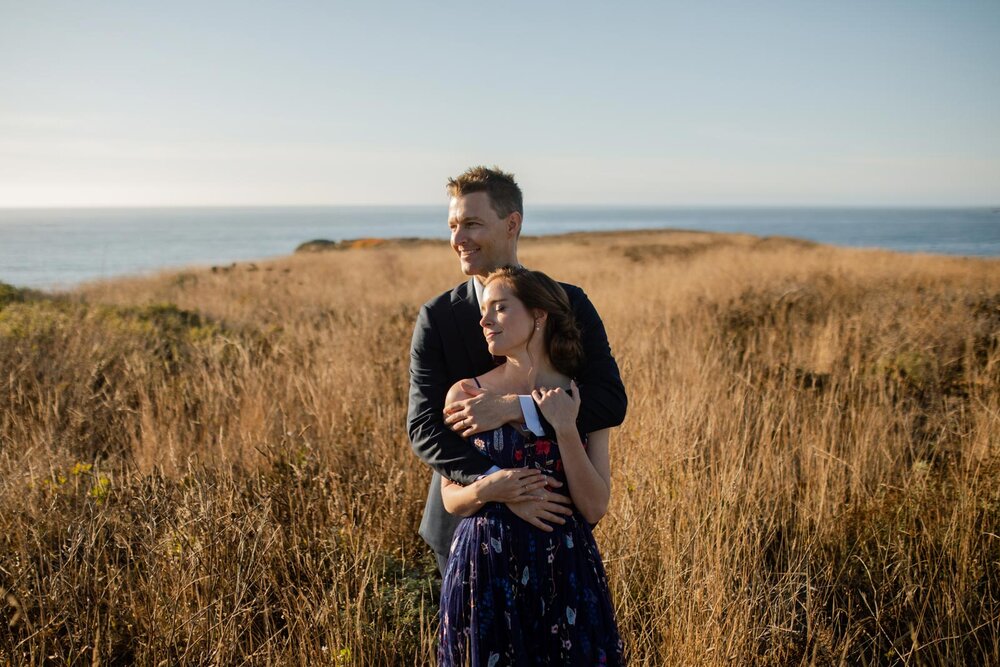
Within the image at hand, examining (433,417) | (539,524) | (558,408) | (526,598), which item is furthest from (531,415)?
(526,598)

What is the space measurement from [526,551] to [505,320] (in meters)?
0.74

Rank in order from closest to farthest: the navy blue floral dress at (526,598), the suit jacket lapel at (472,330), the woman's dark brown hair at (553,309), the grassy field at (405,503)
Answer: the navy blue floral dress at (526,598) < the woman's dark brown hair at (553,309) < the suit jacket lapel at (472,330) < the grassy field at (405,503)

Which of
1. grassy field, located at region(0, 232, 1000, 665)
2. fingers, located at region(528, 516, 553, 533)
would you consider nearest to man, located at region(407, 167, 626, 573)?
fingers, located at region(528, 516, 553, 533)

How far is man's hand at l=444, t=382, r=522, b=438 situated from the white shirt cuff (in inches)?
0.7

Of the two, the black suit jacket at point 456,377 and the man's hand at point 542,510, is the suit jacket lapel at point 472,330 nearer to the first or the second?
the black suit jacket at point 456,377

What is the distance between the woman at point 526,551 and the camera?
207 cm

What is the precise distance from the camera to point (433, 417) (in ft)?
7.91

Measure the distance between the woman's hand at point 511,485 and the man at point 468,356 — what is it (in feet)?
0.27

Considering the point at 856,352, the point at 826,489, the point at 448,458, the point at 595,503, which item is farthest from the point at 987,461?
the point at 448,458

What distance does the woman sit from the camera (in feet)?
6.78

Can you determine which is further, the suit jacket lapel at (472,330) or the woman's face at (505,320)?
the suit jacket lapel at (472,330)

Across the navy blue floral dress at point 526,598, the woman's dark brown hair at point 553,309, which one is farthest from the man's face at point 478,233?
the navy blue floral dress at point 526,598

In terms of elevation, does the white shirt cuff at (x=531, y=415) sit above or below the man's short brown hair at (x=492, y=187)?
below

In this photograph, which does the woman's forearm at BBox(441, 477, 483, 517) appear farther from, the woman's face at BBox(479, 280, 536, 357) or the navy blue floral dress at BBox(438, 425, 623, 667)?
the woman's face at BBox(479, 280, 536, 357)
